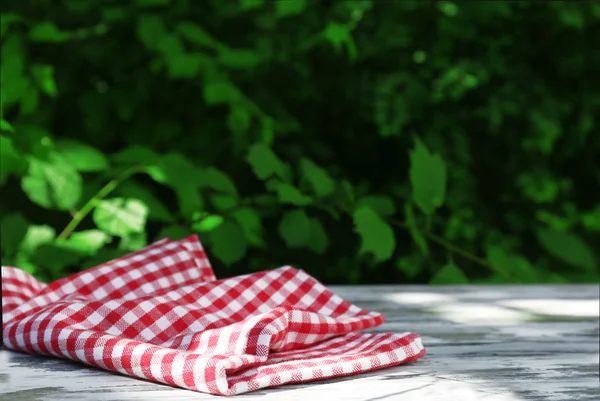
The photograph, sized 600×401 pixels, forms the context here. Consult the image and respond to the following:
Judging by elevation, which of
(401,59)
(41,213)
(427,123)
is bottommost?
(41,213)

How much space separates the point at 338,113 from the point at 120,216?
0.81 metres

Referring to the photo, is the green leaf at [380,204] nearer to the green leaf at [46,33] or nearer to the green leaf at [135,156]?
the green leaf at [135,156]

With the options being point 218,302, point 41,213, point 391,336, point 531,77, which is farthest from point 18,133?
point 531,77

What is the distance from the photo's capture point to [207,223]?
1.78m

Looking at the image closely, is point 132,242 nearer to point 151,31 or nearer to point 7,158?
point 7,158

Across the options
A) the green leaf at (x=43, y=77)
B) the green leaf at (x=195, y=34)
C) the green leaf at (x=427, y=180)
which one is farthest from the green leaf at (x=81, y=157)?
the green leaf at (x=427, y=180)

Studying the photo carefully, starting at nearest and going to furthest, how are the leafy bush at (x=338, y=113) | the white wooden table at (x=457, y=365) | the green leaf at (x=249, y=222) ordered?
the white wooden table at (x=457, y=365), the green leaf at (x=249, y=222), the leafy bush at (x=338, y=113)

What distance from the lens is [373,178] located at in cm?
241

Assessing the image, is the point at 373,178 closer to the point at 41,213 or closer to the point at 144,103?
the point at 144,103

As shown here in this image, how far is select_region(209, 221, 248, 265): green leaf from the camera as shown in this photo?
1658 millimetres

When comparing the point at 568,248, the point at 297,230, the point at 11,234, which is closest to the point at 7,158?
the point at 11,234

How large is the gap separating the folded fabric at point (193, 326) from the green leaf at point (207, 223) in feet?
1.97

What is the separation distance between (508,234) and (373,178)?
17.0 inches

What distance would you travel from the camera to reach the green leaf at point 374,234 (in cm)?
153
